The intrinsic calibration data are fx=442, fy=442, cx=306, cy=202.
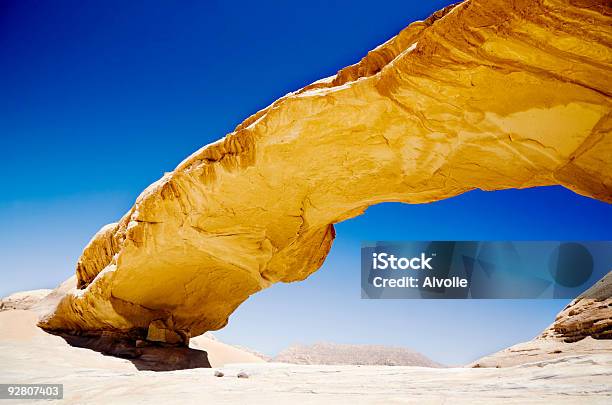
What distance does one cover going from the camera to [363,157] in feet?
22.8

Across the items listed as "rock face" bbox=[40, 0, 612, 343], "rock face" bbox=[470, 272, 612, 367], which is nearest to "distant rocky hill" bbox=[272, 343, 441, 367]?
"rock face" bbox=[40, 0, 612, 343]

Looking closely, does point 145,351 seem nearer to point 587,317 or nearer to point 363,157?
point 363,157

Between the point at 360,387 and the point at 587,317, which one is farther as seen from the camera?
the point at 587,317

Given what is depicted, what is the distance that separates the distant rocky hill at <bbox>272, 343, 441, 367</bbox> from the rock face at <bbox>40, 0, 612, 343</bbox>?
8453 mm

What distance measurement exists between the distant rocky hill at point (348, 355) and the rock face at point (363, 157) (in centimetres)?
845

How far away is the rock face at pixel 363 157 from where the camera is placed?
4.70 metres

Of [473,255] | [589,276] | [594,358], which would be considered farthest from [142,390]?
[589,276]

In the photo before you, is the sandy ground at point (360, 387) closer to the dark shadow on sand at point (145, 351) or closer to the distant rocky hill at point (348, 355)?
the dark shadow on sand at point (145, 351)

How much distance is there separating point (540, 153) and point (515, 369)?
9.60ft

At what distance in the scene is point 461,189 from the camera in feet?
24.3

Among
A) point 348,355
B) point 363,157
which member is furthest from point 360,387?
point 348,355

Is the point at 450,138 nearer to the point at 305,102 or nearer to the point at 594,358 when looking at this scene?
the point at 305,102

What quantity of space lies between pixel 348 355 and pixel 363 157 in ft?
48.5

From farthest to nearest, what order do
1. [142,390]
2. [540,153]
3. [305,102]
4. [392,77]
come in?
[305,102], [540,153], [392,77], [142,390]
